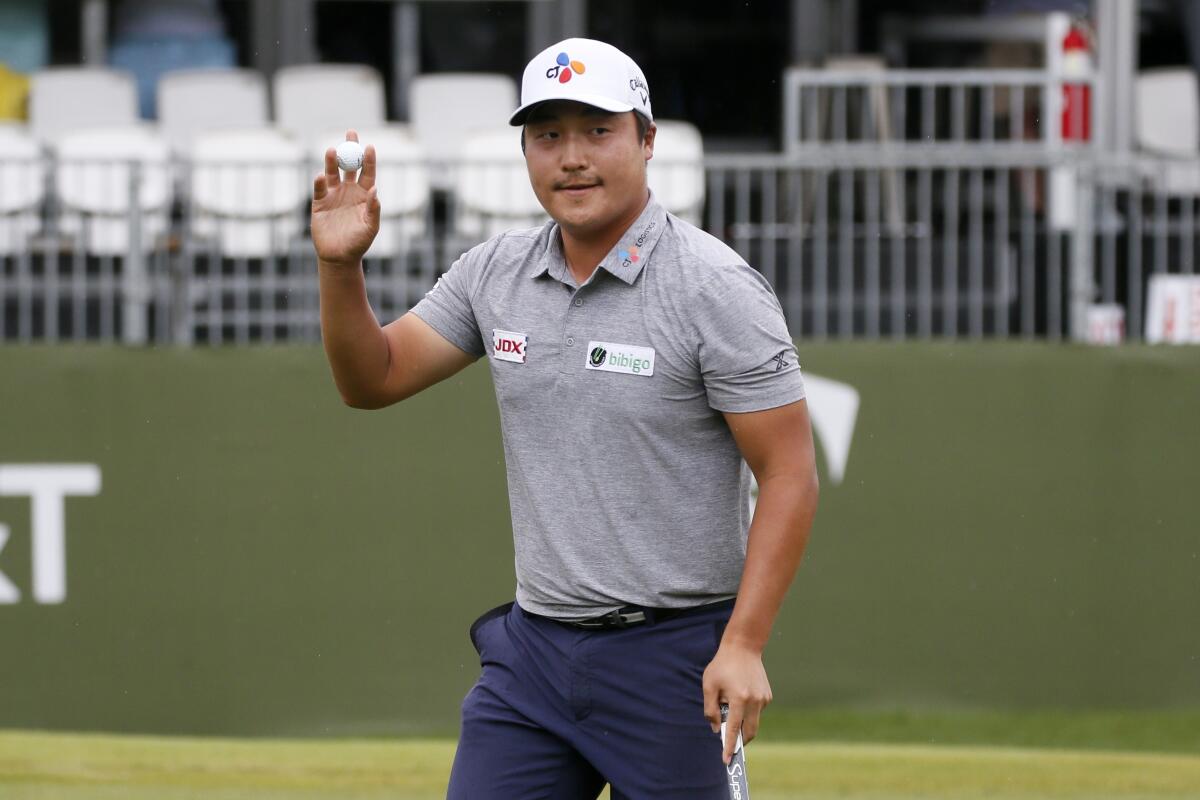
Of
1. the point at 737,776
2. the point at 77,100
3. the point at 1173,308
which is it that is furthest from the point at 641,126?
the point at 77,100

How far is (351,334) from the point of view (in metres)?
3.75

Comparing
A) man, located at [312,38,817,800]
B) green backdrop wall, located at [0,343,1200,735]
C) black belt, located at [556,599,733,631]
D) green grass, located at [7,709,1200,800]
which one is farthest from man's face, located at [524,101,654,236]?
green backdrop wall, located at [0,343,1200,735]

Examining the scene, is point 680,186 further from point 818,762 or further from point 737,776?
point 737,776

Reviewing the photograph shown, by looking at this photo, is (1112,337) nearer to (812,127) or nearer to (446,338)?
(812,127)

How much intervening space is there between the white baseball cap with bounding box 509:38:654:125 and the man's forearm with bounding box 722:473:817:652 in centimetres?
75

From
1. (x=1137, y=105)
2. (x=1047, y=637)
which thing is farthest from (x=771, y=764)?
(x=1137, y=105)

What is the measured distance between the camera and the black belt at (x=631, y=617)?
145 inches

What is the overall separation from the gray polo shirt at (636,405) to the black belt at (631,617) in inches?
0.6

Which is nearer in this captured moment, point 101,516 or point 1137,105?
point 101,516

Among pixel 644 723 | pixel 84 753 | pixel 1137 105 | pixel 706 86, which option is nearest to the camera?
pixel 644 723

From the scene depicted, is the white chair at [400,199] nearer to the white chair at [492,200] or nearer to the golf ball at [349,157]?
the white chair at [492,200]

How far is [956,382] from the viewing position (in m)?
8.68

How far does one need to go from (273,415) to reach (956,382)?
9.85ft

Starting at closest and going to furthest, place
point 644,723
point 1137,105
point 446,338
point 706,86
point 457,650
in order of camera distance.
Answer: point 644,723 → point 446,338 → point 457,650 → point 1137,105 → point 706,86
